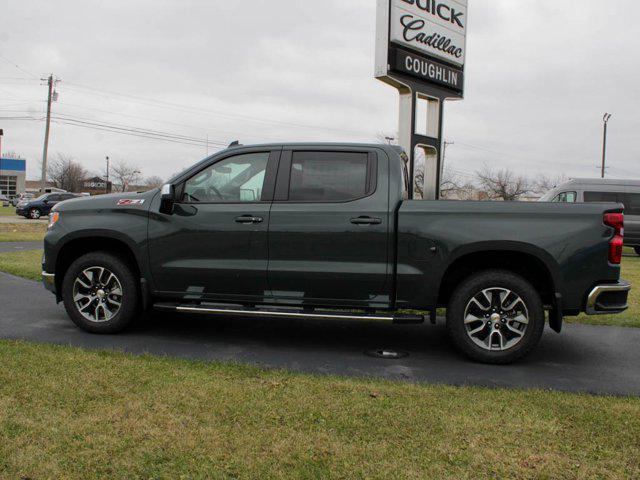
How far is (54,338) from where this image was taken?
5895mm

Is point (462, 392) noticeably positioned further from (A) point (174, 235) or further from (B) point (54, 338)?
(B) point (54, 338)

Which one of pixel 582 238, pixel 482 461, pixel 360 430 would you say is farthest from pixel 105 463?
pixel 582 238

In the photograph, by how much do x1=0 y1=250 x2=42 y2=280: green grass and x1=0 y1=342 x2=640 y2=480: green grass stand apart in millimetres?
5888

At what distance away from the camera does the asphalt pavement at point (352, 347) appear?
4984mm

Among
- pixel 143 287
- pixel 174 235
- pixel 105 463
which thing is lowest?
pixel 105 463

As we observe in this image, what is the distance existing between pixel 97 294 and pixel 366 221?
2.89 meters

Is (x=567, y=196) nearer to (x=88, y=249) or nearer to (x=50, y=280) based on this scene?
(x=88, y=249)

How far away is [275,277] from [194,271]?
2.74 feet

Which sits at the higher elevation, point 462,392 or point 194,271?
point 194,271

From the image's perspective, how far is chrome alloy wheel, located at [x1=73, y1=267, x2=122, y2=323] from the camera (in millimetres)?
6094

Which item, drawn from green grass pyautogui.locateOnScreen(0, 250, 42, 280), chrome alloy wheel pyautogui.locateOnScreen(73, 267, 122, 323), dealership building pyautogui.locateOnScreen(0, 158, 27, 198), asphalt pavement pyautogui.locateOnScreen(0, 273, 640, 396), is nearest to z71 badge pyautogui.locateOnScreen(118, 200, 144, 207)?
chrome alloy wheel pyautogui.locateOnScreen(73, 267, 122, 323)

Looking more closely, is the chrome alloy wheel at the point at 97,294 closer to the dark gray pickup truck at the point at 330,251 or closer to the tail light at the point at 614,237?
the dark gray pickup truck at the point at 330,251

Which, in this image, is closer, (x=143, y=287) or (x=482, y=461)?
(x=482, y=461)

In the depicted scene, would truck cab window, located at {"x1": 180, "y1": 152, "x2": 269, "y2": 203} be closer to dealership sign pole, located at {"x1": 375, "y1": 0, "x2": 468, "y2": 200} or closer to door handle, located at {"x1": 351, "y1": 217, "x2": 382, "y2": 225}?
door handle, located at {"x1": 351, "y1": 217, "x2": 382, "y2": 225}
